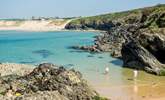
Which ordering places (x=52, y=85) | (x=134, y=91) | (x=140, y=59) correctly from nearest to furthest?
(x=52, y=85) → (x=134, y=91) → (x=140, y=59)

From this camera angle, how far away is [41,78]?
21562 mm

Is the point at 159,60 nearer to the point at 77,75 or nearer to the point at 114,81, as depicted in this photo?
the point at 114,81

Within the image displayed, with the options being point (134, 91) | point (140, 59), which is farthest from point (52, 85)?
point (140, 59)

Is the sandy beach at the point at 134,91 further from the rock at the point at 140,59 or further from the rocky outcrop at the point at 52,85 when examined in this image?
the rocky outcrop at the point at 52,85

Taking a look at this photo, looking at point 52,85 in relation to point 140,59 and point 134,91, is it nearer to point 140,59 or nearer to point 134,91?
point 134,91

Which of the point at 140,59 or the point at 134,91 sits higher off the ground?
the point at 140,59

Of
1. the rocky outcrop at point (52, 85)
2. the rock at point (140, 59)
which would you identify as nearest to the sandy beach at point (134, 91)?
the rock at point (140, 59)

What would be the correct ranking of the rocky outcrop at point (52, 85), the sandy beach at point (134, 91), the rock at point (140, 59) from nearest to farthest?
1. the rocky outcrop at point (52, 85)
2. the sandy beach at point (134, 91)
3. the rock at point (140, 59)

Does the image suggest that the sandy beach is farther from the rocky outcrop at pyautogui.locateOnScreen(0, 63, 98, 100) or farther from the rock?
the rocky outcrop at pyautogui.locateOnScreen(0, 63, 98, 100)

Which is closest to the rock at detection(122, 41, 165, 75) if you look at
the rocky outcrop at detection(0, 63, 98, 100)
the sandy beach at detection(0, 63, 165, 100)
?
the sandy beach at detection(0, 63, 165, 100)

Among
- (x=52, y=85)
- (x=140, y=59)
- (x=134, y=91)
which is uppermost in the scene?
(x=52, y=85)

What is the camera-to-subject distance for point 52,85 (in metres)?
20.3

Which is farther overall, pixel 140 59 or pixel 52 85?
pixel 140 59

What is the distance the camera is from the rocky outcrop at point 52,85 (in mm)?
18945
